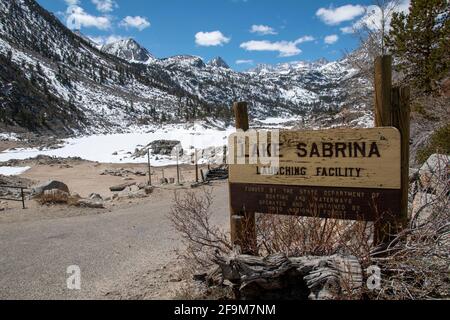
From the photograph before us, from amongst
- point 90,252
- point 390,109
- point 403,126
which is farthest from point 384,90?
point 90,252

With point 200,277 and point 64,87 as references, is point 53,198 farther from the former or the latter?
point 64,87

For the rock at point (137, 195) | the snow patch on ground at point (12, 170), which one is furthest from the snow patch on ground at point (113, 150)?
the rock at point (137, 195)

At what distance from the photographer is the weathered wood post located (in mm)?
4328

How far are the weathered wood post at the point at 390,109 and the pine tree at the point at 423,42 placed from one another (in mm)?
9943

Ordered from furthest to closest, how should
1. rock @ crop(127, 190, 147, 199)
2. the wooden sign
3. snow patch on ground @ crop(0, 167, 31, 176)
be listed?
snow patch on ground @ crop(0, 167, 31, 176) → rock @ crop(127, 190, 147, 199) → the wooden sign

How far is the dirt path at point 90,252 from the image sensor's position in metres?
6.23

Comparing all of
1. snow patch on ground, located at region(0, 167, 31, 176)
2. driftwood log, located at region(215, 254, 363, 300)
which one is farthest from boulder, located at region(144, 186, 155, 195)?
snow patch on ground, located at region(0, 167, 31, 176)

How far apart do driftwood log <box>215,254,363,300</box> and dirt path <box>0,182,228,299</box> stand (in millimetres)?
1665

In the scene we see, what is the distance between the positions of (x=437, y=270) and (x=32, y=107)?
97643 millimetres

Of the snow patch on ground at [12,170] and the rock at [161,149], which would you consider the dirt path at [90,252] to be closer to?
the snow patch on ground at [12,170]

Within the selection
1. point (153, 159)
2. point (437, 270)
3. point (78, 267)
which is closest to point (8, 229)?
point (78, 267)

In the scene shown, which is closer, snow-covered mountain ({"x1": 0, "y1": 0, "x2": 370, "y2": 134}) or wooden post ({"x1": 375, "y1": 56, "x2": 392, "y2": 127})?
wooden post ({"x1": 375, "y1": 56, "x2": 392, "y2": 127})

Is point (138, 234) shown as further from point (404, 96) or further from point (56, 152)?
point (56, 152)

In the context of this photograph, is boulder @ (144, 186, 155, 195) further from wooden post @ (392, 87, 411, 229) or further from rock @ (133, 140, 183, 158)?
rock @ (133, 140, 183, 158)
